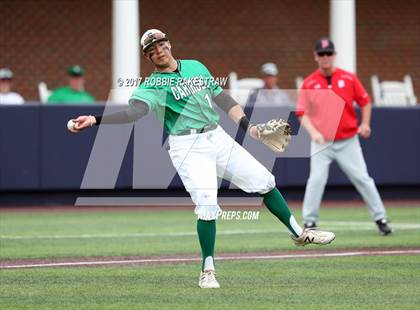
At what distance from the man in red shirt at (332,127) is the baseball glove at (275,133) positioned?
158 inches

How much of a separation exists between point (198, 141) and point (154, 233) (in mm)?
5016

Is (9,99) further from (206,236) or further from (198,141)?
(206,236)

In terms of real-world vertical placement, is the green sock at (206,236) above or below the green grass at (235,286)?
above

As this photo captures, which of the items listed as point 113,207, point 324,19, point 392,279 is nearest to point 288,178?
point 113,207

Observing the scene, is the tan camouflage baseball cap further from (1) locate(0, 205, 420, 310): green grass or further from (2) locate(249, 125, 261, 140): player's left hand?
(1) locate(0, 205, 420, 310): green grass

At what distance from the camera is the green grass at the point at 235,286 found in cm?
771

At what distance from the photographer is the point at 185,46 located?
900 inches

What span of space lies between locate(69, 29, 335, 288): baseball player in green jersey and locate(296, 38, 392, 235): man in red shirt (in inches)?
170

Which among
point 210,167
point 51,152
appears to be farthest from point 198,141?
point 51,152

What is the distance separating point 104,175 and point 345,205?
399 centimetres

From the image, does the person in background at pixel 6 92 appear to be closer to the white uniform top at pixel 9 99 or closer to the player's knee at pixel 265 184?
the white uniform top at pixel 9 99

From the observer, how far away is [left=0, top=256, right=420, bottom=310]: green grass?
25.3ft

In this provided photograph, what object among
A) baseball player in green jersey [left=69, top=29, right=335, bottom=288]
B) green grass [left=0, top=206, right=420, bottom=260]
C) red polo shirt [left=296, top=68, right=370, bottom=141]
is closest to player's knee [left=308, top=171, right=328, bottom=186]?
red polo shirt [left=296, top=68, right=370, bottom=141]

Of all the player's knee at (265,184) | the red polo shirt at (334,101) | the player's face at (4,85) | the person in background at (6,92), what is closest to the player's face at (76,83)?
the person in background at (6,92)
